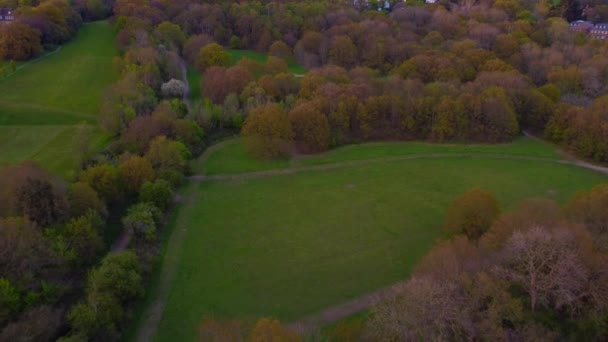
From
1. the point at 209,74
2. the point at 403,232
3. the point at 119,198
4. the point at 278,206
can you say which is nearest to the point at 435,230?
the point at 403,232

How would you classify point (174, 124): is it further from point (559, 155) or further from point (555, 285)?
point (559, 155)

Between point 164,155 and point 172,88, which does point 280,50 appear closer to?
point 172,88

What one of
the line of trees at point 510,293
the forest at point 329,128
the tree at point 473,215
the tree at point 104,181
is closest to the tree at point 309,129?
the forest at point 329,128

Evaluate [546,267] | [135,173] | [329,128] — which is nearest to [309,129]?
[329,128]

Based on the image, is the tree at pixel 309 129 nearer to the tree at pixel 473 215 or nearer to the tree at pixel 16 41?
the tree at pixel 473 215

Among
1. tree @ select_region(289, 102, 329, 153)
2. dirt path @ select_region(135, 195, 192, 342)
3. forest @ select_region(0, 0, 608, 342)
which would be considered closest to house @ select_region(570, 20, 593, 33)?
forest @ select_region(0, 0, 608, 342)

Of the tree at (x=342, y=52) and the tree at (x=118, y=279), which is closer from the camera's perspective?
the tree at (x=118, y=279)
